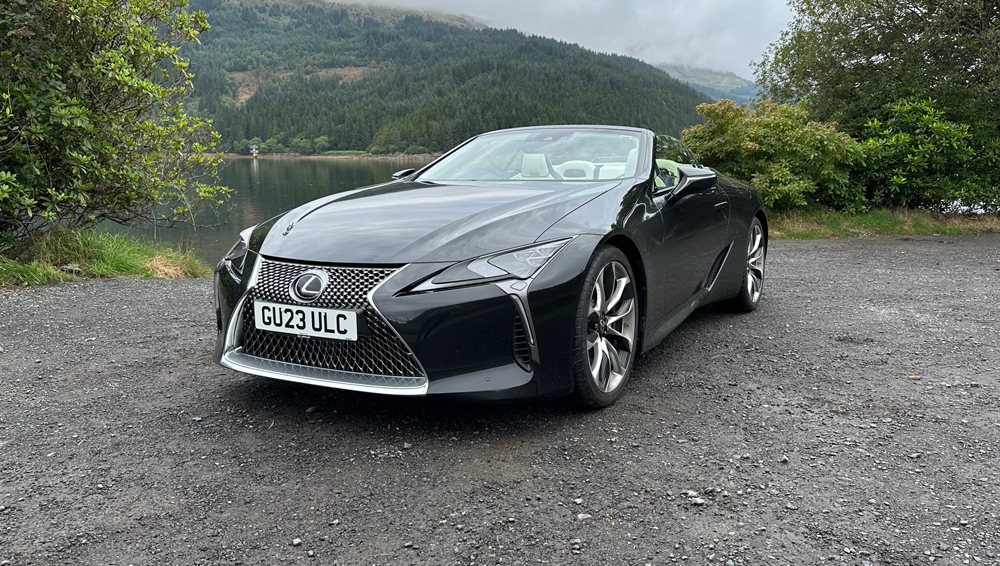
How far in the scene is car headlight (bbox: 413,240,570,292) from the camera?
271cm

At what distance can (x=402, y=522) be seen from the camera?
2.25 meters

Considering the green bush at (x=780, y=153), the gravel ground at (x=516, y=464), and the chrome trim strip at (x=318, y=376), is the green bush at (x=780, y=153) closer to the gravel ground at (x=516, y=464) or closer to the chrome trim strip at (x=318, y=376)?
the gravel ground at (x=516, y=464)

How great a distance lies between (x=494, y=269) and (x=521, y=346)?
310 mm

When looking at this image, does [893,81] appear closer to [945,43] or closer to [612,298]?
[945,43]

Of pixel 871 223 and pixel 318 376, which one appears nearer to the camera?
pixel 318 376

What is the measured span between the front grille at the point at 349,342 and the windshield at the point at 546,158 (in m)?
1.45

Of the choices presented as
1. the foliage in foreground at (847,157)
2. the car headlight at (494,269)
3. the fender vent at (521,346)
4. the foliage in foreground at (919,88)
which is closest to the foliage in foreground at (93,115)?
the car headlight at (494,269)

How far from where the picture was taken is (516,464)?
2660 mm

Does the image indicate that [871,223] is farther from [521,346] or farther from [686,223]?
[521,346]

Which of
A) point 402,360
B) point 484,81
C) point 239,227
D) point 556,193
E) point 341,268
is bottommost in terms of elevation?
point 239,227

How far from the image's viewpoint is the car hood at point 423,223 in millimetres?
2816

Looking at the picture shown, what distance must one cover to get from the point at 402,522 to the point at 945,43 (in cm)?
1368

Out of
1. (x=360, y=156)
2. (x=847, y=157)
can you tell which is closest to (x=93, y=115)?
(x=847, y=157)

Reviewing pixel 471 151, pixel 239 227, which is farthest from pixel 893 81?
pixel 239 227
